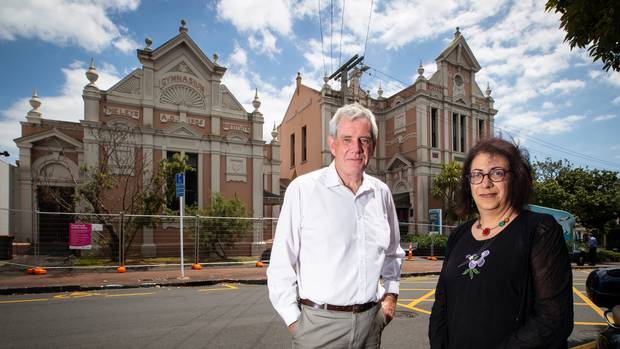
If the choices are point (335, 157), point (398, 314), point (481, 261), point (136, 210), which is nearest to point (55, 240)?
point (136, 210)

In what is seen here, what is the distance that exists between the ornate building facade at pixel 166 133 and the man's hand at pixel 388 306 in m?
15.8

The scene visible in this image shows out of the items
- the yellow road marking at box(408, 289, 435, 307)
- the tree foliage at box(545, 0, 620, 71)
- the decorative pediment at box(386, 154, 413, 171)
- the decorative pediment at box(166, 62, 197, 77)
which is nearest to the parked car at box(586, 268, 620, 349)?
the tree foliage at box(545, 0, 620, 71)

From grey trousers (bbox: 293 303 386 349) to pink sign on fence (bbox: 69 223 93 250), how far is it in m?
12.7

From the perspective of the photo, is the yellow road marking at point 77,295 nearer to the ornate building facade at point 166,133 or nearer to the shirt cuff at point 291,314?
the shirt cuff at point 291,314

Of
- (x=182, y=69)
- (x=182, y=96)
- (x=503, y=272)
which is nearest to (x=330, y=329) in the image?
(x=503, y=272)

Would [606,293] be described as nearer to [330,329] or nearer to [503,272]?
[503,272]

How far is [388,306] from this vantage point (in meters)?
2.51

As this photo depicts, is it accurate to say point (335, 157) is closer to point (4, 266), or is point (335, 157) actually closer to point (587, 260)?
point (4, 266)

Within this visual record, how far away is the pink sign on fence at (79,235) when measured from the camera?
39.9 ft

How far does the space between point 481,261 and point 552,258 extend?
330 millimetres

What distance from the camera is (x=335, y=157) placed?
8.59 ft

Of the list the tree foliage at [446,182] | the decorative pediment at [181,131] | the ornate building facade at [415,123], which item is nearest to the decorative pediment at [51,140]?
the decorative pediment at [181,131]

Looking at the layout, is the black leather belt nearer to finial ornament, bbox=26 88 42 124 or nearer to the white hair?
the white hair

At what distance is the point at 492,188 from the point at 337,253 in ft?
3.31
